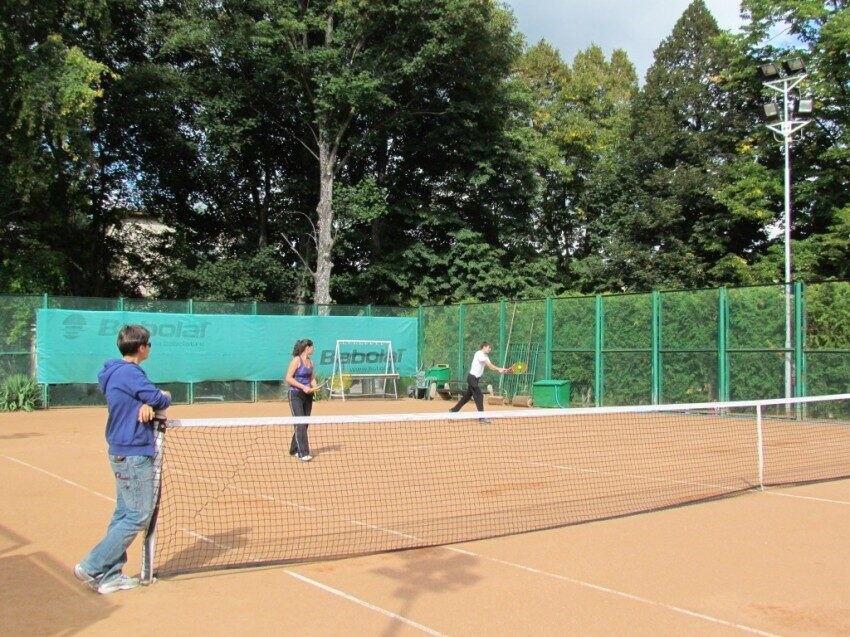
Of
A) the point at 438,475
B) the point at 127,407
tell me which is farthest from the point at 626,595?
the point at 438,475

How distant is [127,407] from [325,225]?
2486 cm

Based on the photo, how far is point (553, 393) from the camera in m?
20.5

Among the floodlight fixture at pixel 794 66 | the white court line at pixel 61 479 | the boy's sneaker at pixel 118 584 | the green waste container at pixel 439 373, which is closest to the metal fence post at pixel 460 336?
the green waste container at pixel 439 373

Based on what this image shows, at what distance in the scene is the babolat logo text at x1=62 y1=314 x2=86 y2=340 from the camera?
19.7 meters

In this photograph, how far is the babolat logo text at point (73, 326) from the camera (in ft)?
64.5

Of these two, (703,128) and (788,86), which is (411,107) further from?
(788,86)

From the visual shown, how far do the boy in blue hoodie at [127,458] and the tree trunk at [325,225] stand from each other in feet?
75.9

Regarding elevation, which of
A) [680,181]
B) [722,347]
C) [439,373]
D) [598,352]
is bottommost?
[439,373]

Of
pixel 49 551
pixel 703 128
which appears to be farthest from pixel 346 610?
pixel 703 128

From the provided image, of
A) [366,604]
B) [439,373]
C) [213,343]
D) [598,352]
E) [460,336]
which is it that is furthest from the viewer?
[460,336]

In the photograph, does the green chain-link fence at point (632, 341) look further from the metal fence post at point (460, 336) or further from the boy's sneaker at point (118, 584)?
the boy's sneaker at point (118, 584)

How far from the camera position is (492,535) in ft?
22.8

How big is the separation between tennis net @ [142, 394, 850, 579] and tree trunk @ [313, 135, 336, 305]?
532 inches

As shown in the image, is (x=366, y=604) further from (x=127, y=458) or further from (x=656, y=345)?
(x=656, y=345)
